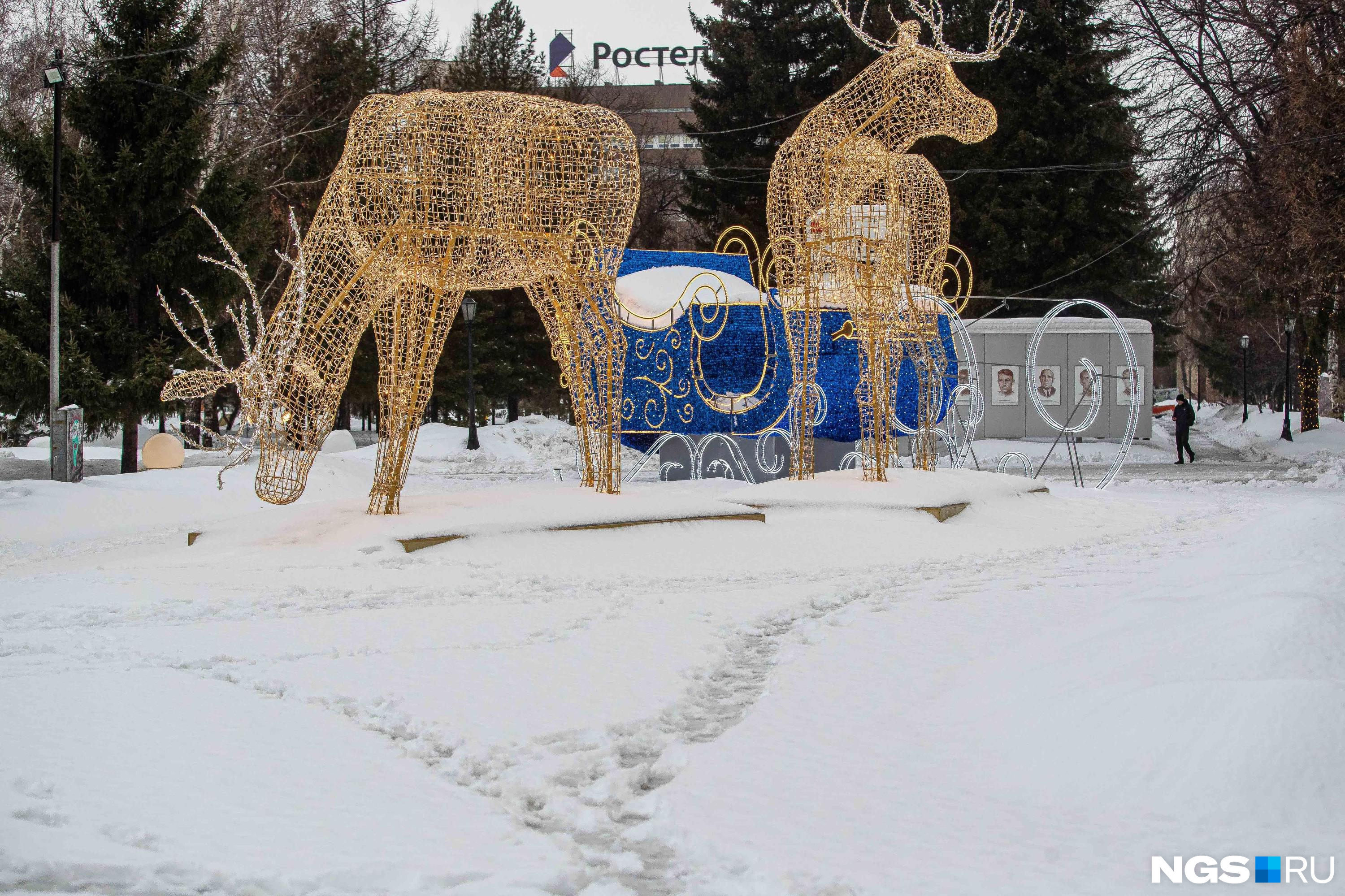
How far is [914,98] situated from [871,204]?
1065 mm

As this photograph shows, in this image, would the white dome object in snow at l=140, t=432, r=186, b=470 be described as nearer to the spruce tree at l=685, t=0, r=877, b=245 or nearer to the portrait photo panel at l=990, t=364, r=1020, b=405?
the spruce tree at l=685, t=0, r=877, b=245

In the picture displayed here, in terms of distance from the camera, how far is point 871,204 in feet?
35.1

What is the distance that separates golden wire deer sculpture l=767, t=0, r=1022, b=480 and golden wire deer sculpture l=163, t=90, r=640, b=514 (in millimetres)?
2459

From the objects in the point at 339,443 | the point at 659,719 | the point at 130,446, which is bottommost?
the point at 659,719

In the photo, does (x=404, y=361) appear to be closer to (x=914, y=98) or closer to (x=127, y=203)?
(x=914, y=98)

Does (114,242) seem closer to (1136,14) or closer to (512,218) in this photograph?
(512,218)

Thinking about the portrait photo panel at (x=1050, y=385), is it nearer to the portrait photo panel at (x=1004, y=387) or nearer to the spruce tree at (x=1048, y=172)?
the portrait photo panel at (x=1004, y=387)

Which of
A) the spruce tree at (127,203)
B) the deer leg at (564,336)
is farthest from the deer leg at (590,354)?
the spruce tree at (127,203)

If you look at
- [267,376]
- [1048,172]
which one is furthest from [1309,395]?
[267,376]

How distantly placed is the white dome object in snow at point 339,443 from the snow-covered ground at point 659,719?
15405mm

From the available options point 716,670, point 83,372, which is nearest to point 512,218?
point 716,670

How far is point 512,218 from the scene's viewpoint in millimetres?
8594

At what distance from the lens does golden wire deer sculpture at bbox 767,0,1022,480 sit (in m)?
10.6

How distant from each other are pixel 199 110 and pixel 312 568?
1182cm
